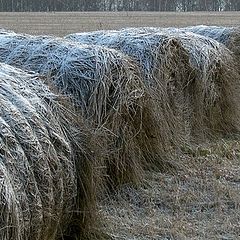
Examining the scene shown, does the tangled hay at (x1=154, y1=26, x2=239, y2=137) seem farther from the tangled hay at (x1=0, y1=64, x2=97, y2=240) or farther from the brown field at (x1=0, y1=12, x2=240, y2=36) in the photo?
the brown field at (x1=0, y1=12, x2=240, y2=36)

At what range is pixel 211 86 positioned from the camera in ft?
31.6

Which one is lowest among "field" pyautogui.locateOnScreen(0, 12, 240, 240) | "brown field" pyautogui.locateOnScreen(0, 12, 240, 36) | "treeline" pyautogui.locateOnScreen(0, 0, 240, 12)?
"treeline" pyautogui.locateOnScreen(0, 0, 240, 12)

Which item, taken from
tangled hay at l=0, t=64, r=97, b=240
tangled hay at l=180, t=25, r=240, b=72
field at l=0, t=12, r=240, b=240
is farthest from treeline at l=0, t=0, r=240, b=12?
tangled hay at l=0, t=64, r=97, b=240

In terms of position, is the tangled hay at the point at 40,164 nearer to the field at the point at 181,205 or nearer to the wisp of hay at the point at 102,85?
the field at the point at 181,205

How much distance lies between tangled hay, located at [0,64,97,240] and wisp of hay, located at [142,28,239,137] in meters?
4.22

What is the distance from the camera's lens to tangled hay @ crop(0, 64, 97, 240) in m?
3.89

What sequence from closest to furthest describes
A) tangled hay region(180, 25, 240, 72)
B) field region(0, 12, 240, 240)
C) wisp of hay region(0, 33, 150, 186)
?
field region(0, 12, 240, 240), wisp of hay region(0, 33, 150, 186), tangled hay region(180, 25, 240, 72)

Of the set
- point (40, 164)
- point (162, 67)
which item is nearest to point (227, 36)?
point (162, 67)

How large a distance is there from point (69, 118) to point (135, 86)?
6.66ft

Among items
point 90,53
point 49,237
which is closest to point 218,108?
point 90,53

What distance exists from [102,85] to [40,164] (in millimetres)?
2352

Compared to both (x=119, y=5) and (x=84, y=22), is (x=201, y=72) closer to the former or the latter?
(x=84, y=22)

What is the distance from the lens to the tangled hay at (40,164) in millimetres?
3893

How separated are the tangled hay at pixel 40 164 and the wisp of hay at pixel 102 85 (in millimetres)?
1200
